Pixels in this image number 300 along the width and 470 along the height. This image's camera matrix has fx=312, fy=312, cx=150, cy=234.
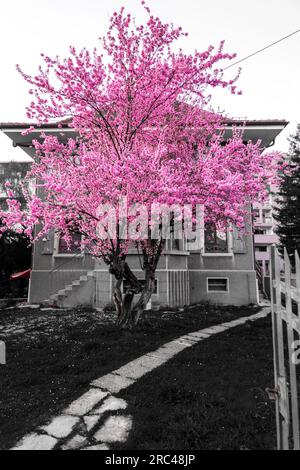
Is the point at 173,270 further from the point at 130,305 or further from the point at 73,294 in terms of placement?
the point at 130,305

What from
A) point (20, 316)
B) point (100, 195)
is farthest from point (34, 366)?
point (20, 316)

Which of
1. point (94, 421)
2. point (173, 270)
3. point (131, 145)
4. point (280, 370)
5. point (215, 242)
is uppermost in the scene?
point (131, 145)

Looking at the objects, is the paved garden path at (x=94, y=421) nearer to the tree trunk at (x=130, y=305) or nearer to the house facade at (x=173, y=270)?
the tree trunk at (x=130, y=305)

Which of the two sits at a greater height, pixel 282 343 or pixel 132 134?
pixel 132 134

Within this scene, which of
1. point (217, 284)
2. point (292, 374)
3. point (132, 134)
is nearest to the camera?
point (292, 374)

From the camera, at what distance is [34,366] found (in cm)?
600

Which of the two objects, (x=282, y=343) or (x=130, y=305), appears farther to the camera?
(x=130, y=305)

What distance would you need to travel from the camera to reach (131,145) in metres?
8.48

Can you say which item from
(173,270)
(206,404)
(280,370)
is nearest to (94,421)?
(206,404)

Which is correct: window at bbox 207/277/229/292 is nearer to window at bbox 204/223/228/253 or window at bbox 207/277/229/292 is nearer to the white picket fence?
window at bbox 204/223/228/253

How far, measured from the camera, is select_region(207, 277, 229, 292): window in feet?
51.3

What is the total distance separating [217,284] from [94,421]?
41.0 feet

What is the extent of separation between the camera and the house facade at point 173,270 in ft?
46.8
